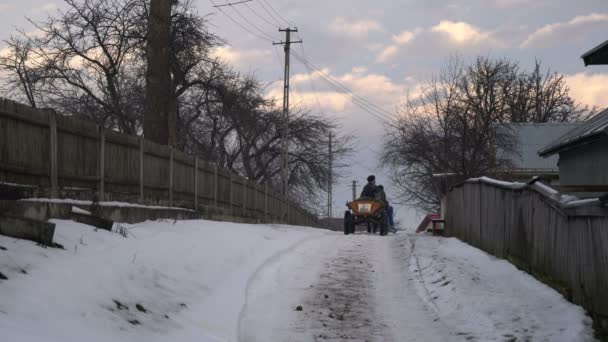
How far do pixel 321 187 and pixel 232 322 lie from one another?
1559 inches

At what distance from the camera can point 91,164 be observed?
39.8 feet

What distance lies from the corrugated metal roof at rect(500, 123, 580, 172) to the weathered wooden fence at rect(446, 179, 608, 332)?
1097 inches

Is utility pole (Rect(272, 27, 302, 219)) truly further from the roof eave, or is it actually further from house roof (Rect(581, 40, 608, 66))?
house roof (Rect(581, 40, 608, 66))

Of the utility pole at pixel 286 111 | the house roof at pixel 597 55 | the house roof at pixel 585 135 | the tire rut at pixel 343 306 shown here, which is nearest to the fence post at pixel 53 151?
the tire rut at pixel 343 306

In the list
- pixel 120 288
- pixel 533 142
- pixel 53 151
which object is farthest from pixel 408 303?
pixel 533 142

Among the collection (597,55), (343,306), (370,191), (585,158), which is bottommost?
(343,306)

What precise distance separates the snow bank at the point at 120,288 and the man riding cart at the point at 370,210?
12.6 metres

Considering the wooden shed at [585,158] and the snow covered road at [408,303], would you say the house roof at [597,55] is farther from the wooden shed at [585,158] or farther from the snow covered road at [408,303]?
the snow covered road at [408,303]

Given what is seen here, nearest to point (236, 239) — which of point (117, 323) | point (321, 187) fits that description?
point (117, 323)

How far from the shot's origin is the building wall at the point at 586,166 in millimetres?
16016

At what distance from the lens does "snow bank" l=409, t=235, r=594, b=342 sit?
7.61 m

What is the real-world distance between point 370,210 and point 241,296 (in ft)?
49.2

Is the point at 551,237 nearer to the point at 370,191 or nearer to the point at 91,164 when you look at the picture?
the point at 91,164

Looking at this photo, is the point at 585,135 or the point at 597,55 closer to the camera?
the point at 585,135
